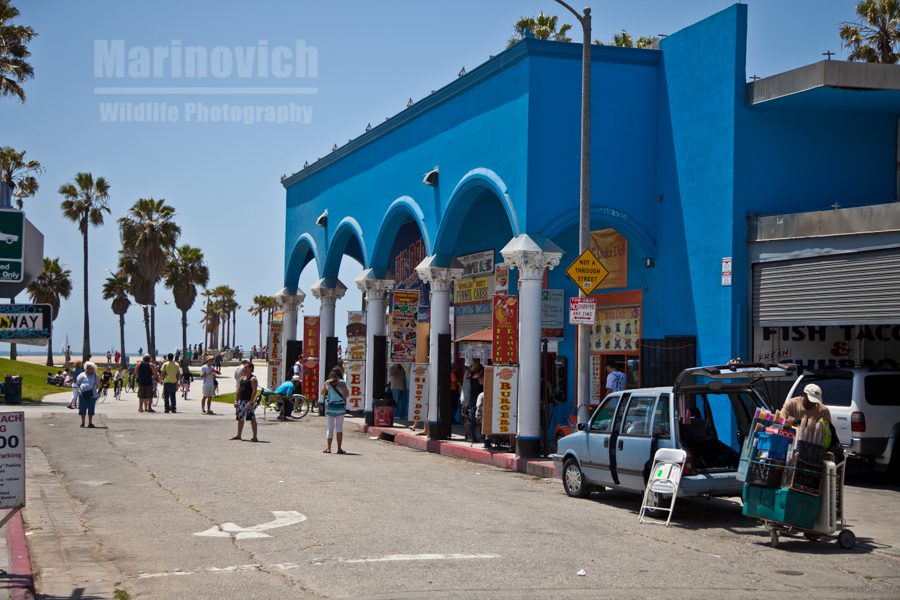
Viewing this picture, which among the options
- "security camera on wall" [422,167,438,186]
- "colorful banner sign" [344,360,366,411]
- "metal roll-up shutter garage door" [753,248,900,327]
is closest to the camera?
"metal roll-up shutter garage door" [753,248,900,327]

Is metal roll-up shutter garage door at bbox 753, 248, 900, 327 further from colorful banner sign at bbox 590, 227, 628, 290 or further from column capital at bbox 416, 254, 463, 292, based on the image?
column capital at bbox 416, 254, 463, 292

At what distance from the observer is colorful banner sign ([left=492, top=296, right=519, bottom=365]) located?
2100cm

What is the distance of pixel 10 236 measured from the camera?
9.05 metres

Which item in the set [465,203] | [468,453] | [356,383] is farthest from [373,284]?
[468,453]

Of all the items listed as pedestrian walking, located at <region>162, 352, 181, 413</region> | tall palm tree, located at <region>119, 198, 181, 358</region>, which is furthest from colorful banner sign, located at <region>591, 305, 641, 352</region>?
tall palm tree, located at <region>119, 198, 181, 358</region>

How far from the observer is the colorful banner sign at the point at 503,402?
67.1ft

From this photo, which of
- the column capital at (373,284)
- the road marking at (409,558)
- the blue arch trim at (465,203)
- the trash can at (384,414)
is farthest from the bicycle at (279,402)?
the road marking at (409,558)

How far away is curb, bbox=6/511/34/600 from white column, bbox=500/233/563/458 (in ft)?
34.2

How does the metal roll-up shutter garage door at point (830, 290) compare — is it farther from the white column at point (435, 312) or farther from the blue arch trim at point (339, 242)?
the blue arch trim at point (339, 242)

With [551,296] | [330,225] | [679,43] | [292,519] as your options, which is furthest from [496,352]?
[330,225]

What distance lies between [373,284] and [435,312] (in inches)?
219

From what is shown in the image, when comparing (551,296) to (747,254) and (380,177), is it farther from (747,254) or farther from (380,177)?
(380,177)

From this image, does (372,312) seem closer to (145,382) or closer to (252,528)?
(145,382)

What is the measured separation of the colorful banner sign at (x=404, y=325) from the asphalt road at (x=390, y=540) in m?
9.54
